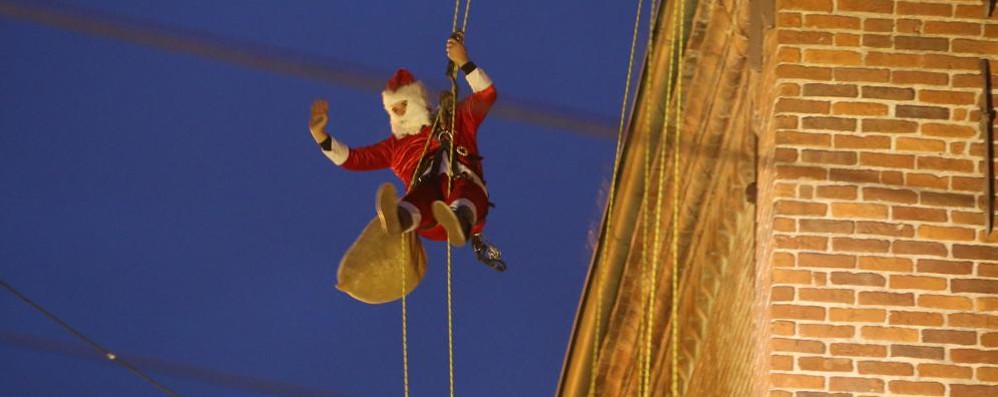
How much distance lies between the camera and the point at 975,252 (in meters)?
8.52

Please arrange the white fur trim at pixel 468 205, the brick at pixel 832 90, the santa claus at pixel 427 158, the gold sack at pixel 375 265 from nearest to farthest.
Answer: the brick at pixel 832 90
the santa claus at pixel 427 158
the white fur trim at pixel 468 205
the gold sack at pixel 375 265

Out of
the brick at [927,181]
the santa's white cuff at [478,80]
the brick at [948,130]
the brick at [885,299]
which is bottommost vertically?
the brick at [885,299]

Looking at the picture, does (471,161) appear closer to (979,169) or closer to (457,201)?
(457,201)

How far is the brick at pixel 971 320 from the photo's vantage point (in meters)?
8.41

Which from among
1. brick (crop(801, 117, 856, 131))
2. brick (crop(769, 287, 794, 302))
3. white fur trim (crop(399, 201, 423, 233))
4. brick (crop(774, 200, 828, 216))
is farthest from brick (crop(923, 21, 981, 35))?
white fur trim (crop(399, 201, 423, 233))

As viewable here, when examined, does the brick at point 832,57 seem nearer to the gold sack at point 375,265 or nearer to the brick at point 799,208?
the brick at point 799,208

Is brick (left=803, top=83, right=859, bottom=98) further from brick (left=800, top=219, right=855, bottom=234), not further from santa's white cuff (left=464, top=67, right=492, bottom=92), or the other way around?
santa's white cuff (left=464, top=67, right=492, bottom=92)

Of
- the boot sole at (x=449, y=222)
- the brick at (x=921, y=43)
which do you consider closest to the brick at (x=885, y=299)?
the brick at (x=921, y=43)

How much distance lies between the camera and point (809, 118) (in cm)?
869

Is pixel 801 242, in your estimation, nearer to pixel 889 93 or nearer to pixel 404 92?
pixel 889 93

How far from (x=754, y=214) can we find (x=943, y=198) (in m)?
1.02

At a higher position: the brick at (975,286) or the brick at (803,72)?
the brick at (803,72)

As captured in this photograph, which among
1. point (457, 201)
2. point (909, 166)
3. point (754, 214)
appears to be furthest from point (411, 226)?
point (909, 166)

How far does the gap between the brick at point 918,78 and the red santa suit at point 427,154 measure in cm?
177
